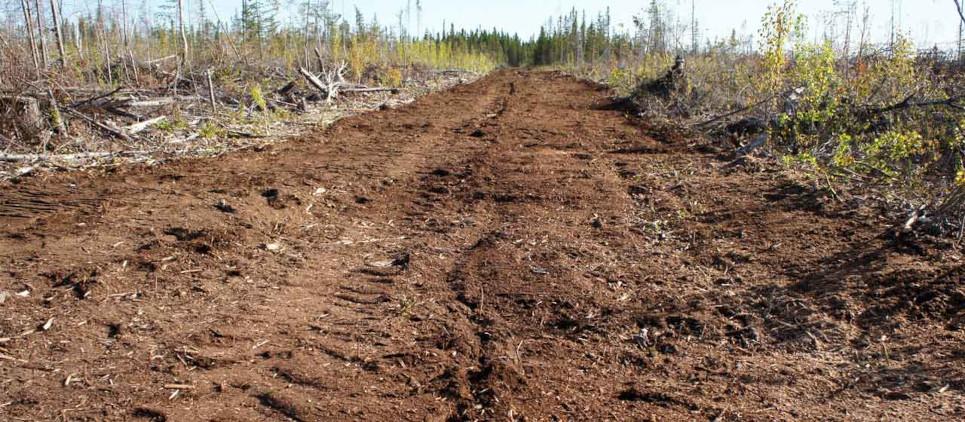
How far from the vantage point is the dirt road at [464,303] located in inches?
99.6

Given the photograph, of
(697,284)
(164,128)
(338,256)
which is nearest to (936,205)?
(697,284)

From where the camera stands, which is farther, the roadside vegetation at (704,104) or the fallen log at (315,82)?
the fallen log at (315,82)

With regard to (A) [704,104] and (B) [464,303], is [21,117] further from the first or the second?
(A) [704,104]

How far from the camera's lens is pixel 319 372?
2703 millimetres

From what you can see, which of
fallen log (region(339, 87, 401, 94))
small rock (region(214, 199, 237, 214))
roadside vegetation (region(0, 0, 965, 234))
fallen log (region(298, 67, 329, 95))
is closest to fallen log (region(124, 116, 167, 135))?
roadside vegetation (region(0, 0, 965, 234))

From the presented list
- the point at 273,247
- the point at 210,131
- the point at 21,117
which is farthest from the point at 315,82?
the point at 273,247

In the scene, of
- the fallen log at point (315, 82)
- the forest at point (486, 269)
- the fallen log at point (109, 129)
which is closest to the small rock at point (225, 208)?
the forest at point (486, 269)

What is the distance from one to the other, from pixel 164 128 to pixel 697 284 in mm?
6877

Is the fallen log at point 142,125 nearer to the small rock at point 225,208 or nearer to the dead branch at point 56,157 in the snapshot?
the dead branch at point 56,157

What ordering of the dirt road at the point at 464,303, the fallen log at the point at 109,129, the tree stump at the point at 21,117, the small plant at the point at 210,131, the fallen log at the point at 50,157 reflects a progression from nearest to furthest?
the dirt road at the point at 464,303, the fallen log at the point at 50,157, the tree stump at the point at 21,117, the fallen log at the point at 109,129, the small plant at the point at 210,131

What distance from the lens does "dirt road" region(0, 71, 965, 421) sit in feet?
8.30

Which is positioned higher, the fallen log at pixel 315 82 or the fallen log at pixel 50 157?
the fallen log at pixel 315 82

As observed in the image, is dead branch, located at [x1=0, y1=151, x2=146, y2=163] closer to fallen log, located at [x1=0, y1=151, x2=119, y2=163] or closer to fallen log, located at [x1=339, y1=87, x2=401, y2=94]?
fallen log, located at [x1=0, y1=151, x2=119, y2=163]

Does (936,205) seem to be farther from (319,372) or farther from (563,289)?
(319,372)
